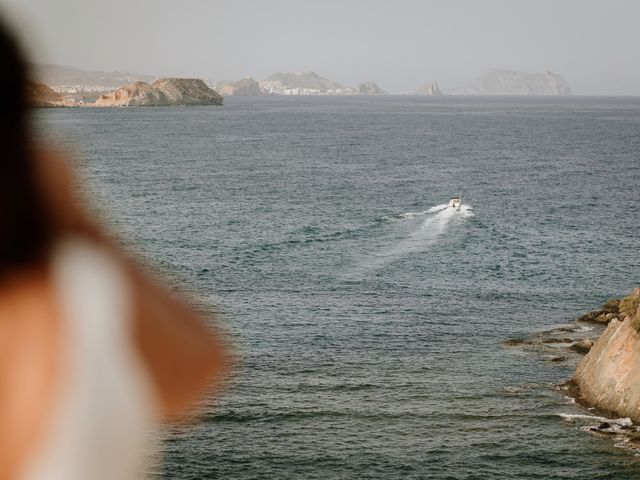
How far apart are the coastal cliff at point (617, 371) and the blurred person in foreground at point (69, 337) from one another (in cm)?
3690

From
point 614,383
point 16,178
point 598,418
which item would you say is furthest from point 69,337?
point 614,383

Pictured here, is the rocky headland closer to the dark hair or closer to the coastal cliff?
the coastal cliff

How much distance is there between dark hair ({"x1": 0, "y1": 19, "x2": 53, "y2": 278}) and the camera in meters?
1.47

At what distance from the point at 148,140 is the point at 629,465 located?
500 ft

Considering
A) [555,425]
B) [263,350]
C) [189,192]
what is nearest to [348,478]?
[555,425]

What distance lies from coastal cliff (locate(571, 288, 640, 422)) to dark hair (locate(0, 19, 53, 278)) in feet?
122

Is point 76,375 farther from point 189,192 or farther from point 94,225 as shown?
point 189,192

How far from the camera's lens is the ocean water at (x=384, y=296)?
106 feet

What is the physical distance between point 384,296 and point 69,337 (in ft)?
177

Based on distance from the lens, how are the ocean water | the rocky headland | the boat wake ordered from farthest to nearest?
the boat wake → the rocky headland → the ocean water

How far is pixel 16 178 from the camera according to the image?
1491mm

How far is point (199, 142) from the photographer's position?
170m

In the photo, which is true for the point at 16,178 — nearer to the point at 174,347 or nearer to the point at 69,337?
the point at 69,337

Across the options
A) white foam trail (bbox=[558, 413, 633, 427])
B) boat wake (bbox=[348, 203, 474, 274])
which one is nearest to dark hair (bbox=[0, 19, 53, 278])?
white foam trail (bbox=[558, 413, 633, 427])
